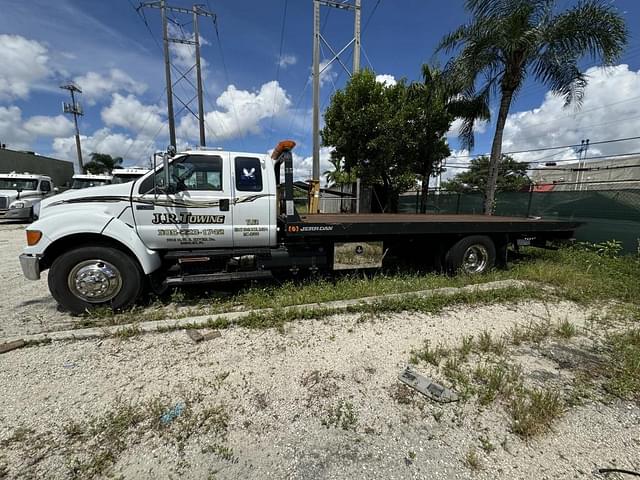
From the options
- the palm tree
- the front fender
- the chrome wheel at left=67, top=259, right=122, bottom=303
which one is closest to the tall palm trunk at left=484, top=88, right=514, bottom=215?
the palm tree

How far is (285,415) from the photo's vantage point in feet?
7.25

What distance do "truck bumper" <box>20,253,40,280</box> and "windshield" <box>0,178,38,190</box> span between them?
14692 mm

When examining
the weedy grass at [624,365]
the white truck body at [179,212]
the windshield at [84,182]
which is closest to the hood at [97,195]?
the white truck body at [179,212]

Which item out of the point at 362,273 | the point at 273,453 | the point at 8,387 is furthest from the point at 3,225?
the point at 273,453

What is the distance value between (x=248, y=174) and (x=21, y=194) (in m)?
15.4

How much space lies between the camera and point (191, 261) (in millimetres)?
4113

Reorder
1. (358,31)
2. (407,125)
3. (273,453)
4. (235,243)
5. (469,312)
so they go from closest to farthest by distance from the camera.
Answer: (273,453) → (469,312) → (235,243) → (407,125) → (358,31)

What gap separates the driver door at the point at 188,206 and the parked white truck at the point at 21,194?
12236mm

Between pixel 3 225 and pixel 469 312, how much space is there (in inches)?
706

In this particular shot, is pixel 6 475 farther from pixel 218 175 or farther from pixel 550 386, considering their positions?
pixel 550 386

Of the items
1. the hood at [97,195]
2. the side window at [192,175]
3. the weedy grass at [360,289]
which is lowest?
the weedy grass at [360,289]

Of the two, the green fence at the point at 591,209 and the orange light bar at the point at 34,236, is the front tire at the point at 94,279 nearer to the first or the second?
the orange light bar at the point at 34,236

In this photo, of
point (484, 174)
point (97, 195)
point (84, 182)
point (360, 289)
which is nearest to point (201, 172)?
point (97, 195)

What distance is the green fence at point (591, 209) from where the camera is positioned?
7.07 metres
